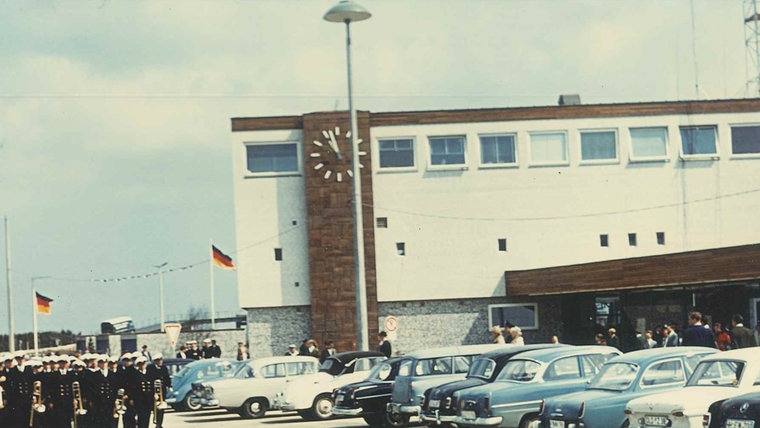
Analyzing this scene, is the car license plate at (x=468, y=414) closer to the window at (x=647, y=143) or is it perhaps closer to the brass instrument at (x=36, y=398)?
the brass instrument at (x=36, y=398)

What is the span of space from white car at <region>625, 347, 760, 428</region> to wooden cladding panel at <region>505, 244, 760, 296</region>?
16.3m

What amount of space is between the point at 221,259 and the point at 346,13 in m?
30.6

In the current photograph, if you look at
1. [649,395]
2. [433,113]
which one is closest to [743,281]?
[433,113]

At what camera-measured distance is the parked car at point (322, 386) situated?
95.5ft

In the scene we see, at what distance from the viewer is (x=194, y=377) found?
35.8 meters

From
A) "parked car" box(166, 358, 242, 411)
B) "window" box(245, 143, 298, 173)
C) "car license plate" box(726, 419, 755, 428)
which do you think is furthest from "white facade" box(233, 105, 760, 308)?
"car license plate" box(726, 419, 755, 428)

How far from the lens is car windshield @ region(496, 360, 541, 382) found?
2136cm

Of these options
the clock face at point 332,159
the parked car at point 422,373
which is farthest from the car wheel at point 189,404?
the clock face at point 332,159

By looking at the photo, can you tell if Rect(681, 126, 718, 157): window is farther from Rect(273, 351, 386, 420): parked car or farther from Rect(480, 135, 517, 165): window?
Rect(273, 351, 386, 420): parked car

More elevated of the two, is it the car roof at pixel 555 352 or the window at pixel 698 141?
the window at pixel 698 141

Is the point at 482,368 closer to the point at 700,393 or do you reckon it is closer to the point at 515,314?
Answer: the point at 700,393

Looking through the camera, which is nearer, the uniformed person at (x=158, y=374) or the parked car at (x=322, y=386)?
the uniformed person at (x=158, y=374)

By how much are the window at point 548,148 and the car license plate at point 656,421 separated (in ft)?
105

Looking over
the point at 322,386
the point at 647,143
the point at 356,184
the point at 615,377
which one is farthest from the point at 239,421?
the point at 647,143
